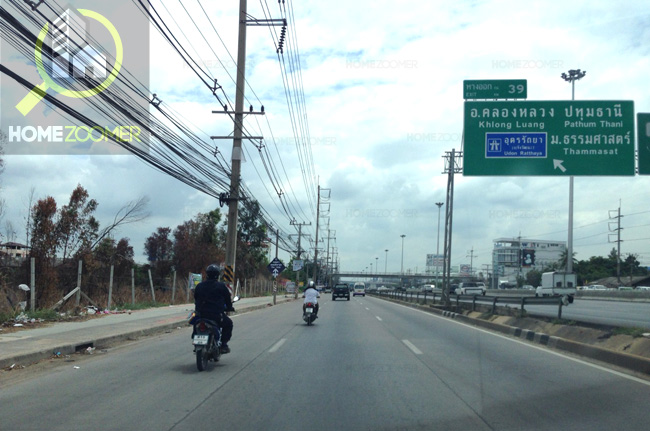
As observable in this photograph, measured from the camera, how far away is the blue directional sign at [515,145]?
1770cm

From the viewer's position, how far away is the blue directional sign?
17703mm

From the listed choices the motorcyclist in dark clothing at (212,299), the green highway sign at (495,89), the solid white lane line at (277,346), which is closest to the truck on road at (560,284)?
the green highway sign at (495,89)

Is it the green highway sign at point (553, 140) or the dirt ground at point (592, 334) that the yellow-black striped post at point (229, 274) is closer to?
the green highway sign at point (553, 140)

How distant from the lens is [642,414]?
22.2ft

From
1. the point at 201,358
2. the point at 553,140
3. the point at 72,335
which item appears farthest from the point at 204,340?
the point at 553,140

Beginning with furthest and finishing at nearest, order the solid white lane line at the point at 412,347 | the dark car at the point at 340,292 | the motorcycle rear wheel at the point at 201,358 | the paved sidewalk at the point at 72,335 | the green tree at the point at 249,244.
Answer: the green tree at the point at 249,244 < the dark car at the point at 340,292 < the solid white lane line at the point at 412,347 < the paved sidewalk at the point at 72,335 < the motorcycle rear wheel at the point at 201,358

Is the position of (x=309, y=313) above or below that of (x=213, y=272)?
below

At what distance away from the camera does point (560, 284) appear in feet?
133

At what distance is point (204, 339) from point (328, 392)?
8.22ft

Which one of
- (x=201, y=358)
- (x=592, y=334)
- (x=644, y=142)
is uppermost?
(x=644, y=142)

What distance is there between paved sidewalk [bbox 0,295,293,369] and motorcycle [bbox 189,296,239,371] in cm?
329

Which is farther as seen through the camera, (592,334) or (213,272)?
(592,334)

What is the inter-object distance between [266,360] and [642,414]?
6514 mm

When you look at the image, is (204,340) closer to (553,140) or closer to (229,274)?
(553,140)
